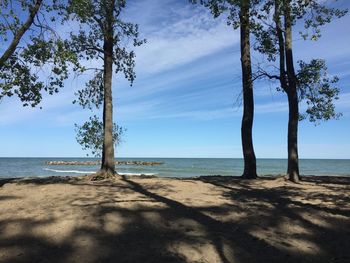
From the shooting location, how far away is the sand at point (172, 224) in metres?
6.84

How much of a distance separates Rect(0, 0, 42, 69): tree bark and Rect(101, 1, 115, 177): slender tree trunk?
451 centimetres

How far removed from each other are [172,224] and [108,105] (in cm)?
920

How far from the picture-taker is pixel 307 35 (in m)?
10.7

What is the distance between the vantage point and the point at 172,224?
27.6ft

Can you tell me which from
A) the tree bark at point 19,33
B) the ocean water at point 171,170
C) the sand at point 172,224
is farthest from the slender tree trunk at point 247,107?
the ocean water at point 171,170

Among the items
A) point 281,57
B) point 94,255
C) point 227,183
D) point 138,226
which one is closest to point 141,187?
point 227,183

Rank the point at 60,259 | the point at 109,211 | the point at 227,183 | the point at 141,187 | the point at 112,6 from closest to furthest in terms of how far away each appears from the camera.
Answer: the point at 60,259 < the point at 109,211 < the point at 141,187 < the point at 227,183 < the point at 112,6

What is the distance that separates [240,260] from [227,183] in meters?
7.55

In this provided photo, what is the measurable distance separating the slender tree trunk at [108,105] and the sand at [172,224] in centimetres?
355

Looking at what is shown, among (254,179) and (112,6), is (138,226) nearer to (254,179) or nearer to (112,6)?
(254,179)

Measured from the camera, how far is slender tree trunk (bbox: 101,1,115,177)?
16.1 m

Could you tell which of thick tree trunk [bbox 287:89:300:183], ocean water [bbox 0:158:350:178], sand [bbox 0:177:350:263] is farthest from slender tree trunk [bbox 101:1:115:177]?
ocean water [bbox 0:158:350:178]

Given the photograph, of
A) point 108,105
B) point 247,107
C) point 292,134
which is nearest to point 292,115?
point 292,134

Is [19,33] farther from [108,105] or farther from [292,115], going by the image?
[292,115]
